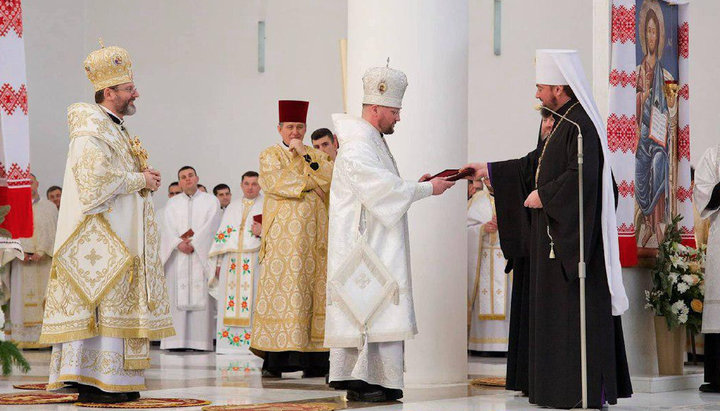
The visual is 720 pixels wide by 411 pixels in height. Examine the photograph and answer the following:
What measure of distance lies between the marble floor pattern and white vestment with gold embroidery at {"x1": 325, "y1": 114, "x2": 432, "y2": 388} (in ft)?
0.88

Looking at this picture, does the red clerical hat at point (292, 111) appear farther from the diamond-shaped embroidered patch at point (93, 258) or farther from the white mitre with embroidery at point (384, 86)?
the diamond-shaped embroidered patch at point (93, 258)

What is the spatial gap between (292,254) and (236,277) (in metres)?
3.40

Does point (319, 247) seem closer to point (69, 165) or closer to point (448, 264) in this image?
point (448, 264)

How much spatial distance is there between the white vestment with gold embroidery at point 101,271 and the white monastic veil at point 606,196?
8.10 ft

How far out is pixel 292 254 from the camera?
346 inches

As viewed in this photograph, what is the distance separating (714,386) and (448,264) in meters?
1.93

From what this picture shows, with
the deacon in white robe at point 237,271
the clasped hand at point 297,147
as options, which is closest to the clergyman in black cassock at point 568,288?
the clasped hand at point 297,147

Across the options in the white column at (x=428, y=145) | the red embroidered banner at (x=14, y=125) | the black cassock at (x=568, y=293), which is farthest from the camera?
the white column at (x=428, y=145)

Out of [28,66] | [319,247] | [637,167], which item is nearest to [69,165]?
[319,247]

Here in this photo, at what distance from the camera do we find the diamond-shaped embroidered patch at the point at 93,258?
6473 mm

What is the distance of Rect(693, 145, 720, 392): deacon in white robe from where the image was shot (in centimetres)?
780

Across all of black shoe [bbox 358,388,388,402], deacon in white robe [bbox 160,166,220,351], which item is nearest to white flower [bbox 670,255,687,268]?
black shoe [bbox 358,388,388,402]

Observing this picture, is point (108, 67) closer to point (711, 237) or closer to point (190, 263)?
point (711, 237)

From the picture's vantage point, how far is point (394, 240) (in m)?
6.70
